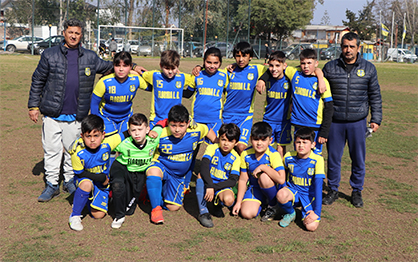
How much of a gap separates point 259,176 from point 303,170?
1.75 ft

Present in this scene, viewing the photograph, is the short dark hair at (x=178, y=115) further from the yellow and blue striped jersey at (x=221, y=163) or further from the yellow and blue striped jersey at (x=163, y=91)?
the yellow and blue striped jersey at (x=163, y=91)

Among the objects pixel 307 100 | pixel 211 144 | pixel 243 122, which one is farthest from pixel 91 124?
pixel 307 100

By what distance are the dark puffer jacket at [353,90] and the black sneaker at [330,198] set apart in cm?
102

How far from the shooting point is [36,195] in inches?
206

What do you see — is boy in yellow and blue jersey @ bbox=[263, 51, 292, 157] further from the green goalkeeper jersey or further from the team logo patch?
the green goalkeeper jersey

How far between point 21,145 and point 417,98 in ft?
46.7

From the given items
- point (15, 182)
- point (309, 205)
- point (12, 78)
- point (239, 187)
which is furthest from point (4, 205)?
point (12, 78)

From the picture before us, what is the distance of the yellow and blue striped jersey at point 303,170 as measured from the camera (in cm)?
460

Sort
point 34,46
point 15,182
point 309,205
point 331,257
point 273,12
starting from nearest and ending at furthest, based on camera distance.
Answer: point 331,257 → point 309,205 → point 15,182 → point 34,46 → point 273,12

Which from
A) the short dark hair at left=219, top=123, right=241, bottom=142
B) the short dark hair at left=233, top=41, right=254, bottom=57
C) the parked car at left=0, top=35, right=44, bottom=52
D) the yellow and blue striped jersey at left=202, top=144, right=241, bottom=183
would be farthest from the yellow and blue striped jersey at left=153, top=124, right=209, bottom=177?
the parked car at left=0, top=35, right=44, bottom=52

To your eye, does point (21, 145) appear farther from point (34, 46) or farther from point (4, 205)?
point (34, 46)

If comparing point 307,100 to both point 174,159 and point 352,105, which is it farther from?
point 174,159

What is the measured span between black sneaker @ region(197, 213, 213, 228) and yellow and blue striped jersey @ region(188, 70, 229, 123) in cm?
144

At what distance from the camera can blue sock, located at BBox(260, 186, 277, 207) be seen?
182 inches
